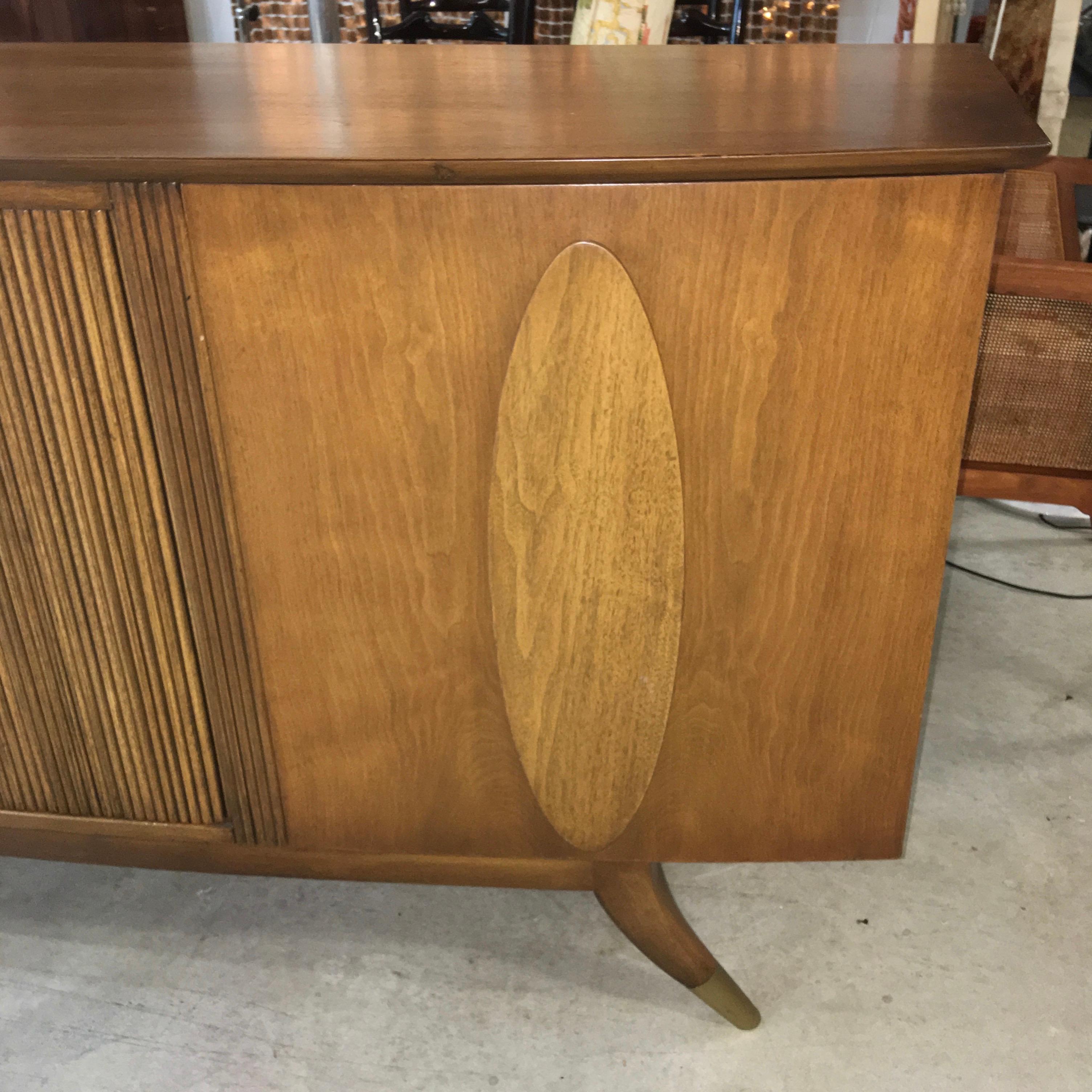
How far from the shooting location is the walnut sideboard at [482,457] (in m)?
0.78

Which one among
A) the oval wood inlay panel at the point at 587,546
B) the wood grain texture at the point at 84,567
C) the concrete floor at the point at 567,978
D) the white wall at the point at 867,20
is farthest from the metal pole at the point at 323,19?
the oval wood inlay panel at the point at 587,546

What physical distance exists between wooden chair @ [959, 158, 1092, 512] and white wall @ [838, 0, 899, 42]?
1841 mm

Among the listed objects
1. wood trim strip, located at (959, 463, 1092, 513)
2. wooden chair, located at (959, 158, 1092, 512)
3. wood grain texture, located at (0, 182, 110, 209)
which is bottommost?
wood trim strip, located at (959, 463, 1092, 513)

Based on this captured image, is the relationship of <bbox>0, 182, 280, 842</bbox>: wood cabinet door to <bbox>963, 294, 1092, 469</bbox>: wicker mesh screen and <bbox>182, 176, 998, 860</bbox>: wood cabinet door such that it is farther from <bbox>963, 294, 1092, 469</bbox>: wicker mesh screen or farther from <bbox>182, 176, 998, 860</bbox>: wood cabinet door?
<bbox>963, 294, 1092, 469</bbox>: wicker mesh screen

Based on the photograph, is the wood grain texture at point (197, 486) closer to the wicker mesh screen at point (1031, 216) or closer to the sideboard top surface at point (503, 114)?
the sideboard top surface at point (503, 114)

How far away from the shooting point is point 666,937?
118 centimetres

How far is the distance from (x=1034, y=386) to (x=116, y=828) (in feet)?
3.96

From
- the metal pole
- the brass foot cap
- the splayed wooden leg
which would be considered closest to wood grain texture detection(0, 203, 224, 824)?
the splayed wooden leg

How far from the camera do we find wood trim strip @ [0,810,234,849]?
1.08 metres

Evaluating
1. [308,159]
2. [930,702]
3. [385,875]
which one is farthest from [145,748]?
[930,702]

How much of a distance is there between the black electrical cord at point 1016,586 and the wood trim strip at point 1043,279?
0.76 meters

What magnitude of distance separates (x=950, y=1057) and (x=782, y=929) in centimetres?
24

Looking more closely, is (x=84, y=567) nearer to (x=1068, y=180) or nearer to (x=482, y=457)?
(x=482, y=457)

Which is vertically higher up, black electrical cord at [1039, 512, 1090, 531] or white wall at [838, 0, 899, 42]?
white wall at [838, 0, 899, 42]
